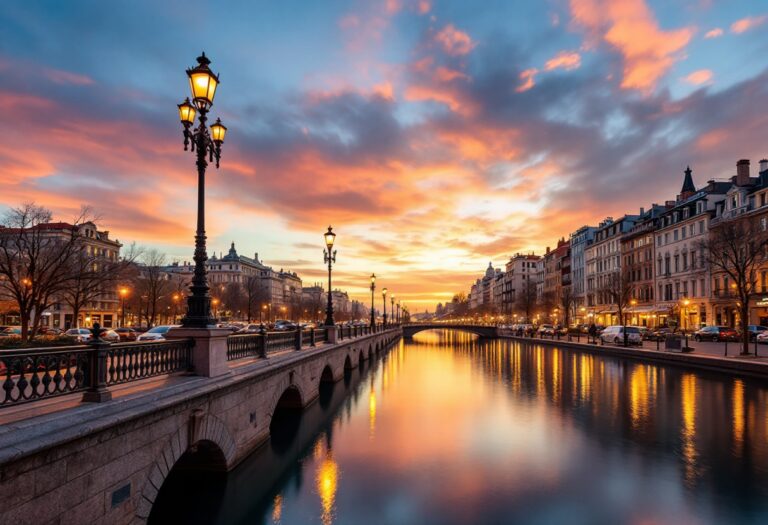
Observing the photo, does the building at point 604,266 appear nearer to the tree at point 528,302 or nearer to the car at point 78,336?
the tree at point 528,302

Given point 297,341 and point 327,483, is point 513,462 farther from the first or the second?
point 297,341

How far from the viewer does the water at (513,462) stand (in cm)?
1244

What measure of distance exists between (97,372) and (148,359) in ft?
7.10

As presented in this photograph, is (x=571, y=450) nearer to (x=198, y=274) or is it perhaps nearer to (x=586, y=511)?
(x=586, y=511)

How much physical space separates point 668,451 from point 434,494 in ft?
29.9

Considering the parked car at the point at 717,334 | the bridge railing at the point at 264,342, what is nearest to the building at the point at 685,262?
the parked car at the point at 717,334

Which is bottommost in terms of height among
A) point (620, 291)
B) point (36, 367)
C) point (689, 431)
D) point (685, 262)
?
point (689, 431)

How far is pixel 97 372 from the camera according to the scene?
306 inches

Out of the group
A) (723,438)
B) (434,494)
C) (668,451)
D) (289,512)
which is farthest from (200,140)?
(723,438)

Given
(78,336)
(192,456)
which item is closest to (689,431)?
(192,456)

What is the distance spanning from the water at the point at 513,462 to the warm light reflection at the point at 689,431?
7cm

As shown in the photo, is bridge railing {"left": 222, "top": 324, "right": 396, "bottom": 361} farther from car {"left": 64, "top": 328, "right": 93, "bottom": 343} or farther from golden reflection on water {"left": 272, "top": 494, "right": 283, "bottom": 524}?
golden reflection on water {"left": 272, "top": 494, "right": 283, "bottom": 524}

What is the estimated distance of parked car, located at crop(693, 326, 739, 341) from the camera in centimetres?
5106

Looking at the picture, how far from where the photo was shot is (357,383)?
35.6 metres
